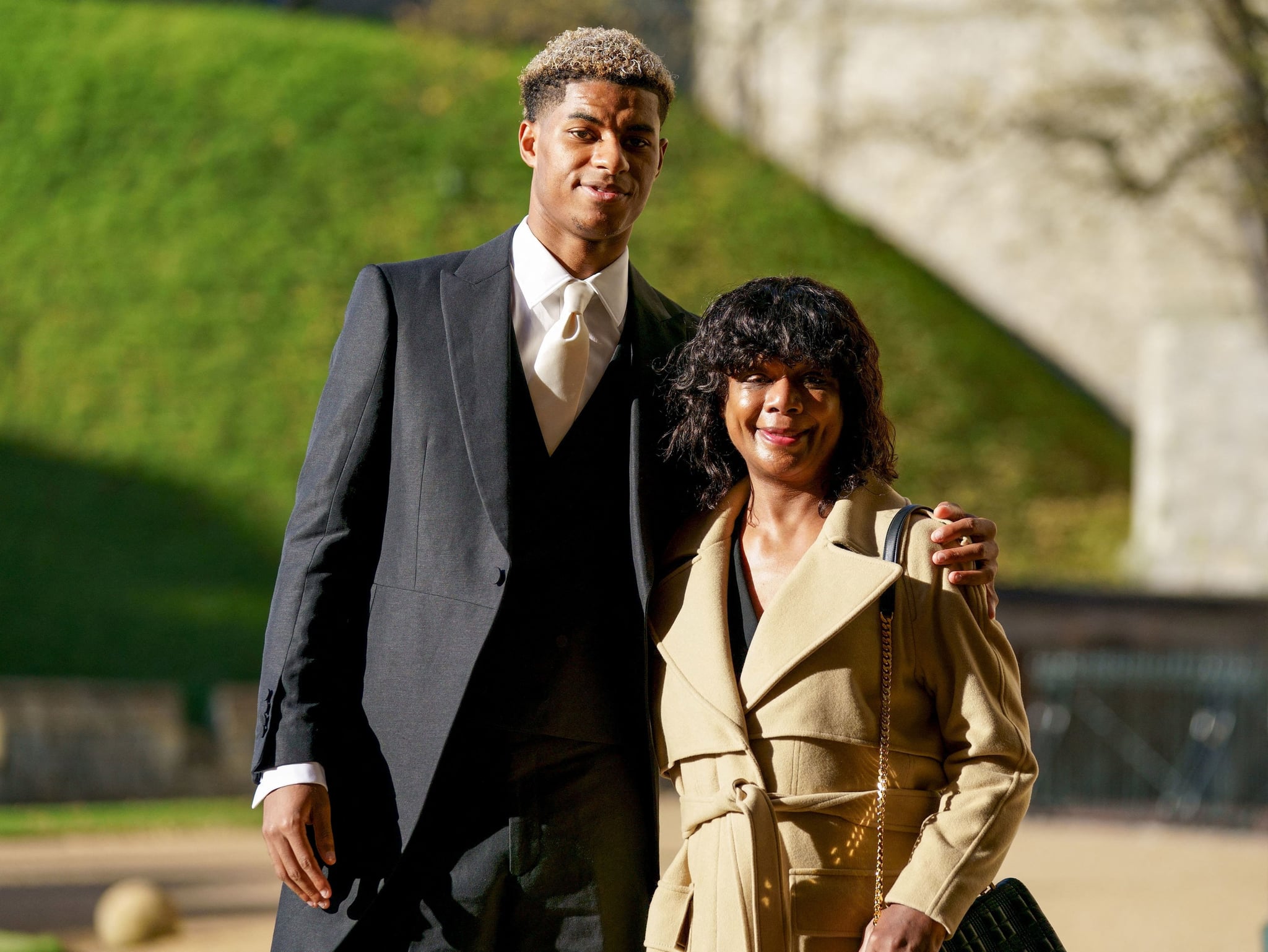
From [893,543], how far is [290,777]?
1083 millimetres

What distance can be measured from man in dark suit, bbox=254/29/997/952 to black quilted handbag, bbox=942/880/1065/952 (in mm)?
521

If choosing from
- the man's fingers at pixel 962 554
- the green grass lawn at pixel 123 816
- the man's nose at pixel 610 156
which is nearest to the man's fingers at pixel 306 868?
the man's fingers at pixel 962 554

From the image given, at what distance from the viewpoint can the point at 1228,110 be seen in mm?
20469

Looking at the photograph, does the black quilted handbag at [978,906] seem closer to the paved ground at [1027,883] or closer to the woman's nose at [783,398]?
the woman's nose at [783,398]

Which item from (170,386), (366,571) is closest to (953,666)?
Answer: (366,571)

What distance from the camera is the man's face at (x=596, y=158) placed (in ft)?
9.61

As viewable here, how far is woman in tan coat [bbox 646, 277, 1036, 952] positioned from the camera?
8.31 ft

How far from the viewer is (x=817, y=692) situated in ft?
8.53

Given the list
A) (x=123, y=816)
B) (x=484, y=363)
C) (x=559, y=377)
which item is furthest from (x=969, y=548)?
(x=123, y=816)

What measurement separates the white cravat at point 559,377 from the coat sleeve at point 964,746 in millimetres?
675

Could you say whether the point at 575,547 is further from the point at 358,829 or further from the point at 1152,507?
the point at 1152,507

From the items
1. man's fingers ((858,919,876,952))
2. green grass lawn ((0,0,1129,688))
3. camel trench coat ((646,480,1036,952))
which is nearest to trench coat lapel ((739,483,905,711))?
camel trench coat ((646,480,1036,952))

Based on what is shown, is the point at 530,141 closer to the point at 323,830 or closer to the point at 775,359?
the point at 775,359

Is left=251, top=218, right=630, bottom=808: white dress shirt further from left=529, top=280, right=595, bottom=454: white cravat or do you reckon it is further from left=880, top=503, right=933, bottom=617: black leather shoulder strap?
left=880, top=503, right=933, bottom=617: black leather shoulder strap
